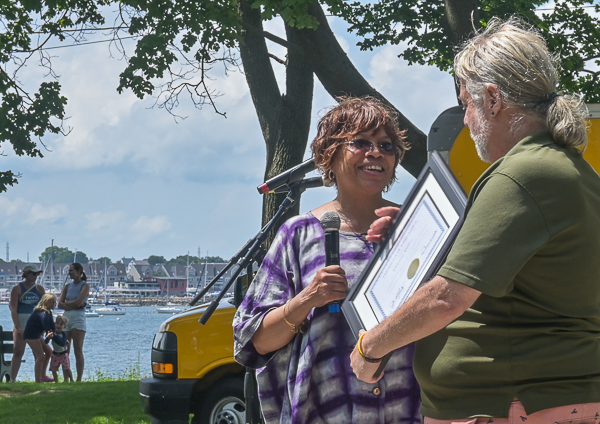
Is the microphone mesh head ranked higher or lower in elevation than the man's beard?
lower

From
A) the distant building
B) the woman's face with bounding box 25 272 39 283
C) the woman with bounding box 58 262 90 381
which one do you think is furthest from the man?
the distant building

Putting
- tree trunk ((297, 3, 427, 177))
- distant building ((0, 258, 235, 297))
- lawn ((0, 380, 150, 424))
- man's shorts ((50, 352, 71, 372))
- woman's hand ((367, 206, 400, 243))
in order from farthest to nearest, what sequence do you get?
distant building ((0, 258, 235, 297))
man's shorts ((50, 352, 71, 372))
tree trunk ((297, 3, 427, 177))
lawn ((0, 380, 150, 424))
woman's hand ((367, 206, 400, 243))

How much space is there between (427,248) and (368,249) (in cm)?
63

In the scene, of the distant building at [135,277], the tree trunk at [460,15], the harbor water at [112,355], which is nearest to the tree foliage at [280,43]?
the tree trunk at [460,15]

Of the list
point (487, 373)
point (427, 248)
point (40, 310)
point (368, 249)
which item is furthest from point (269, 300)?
point (40, 310)

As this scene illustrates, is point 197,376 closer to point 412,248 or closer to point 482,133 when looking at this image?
point 412,248

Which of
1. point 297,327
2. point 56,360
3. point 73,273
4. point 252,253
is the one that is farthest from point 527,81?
point 56,360

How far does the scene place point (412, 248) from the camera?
2178mm

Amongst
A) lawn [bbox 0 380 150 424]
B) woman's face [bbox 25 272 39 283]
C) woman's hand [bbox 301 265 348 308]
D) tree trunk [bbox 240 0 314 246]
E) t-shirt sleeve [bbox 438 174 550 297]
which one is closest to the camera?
t-shirt sleeve [bbox 438 174 550 297]

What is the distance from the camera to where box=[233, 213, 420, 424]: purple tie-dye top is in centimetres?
255

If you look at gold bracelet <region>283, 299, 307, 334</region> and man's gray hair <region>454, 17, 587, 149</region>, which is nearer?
man's gray hair <region>454, 17, 587, 149</region>

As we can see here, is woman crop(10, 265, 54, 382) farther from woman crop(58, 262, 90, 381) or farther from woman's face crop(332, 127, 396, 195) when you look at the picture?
woman's face crop(332, 127, 396, 195)

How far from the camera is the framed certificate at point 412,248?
6.69 ft

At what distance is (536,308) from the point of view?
73.1 inches
